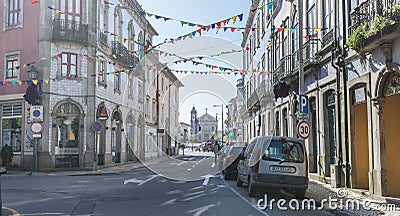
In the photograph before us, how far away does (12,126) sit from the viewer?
23.4m

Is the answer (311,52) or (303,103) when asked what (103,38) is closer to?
(311,52)

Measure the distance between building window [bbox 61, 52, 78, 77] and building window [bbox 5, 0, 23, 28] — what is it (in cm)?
338

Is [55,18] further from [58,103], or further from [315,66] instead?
[315,66]

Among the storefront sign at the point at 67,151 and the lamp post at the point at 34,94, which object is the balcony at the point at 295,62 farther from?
the lamp post at the point at 34,94

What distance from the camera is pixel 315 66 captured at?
16891 millimetres

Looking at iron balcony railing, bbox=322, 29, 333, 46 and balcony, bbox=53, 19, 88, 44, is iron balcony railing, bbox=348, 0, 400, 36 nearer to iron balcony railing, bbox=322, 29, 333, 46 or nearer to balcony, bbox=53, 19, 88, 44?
iron balcony railing, bbox=322, 29, 333, 46

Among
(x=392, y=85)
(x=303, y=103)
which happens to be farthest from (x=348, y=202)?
(x=303, y=103)

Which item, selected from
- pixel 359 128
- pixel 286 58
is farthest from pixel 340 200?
pixel 286 58

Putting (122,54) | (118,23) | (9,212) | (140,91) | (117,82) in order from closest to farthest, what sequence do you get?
(9,212)
(122,54)
(118,23)
(117,82)
(140,91)

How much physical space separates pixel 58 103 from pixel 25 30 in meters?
4.76

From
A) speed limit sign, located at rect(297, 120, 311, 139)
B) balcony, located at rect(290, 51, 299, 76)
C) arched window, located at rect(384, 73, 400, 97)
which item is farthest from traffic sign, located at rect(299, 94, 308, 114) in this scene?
balcony, located at rect(290, 51, 299, 76)

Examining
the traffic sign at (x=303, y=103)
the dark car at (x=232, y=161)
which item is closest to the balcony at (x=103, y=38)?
the dark car at (x=232, y=161)

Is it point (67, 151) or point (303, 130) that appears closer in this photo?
point (303, 130)

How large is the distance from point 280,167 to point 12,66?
18.6 meters
